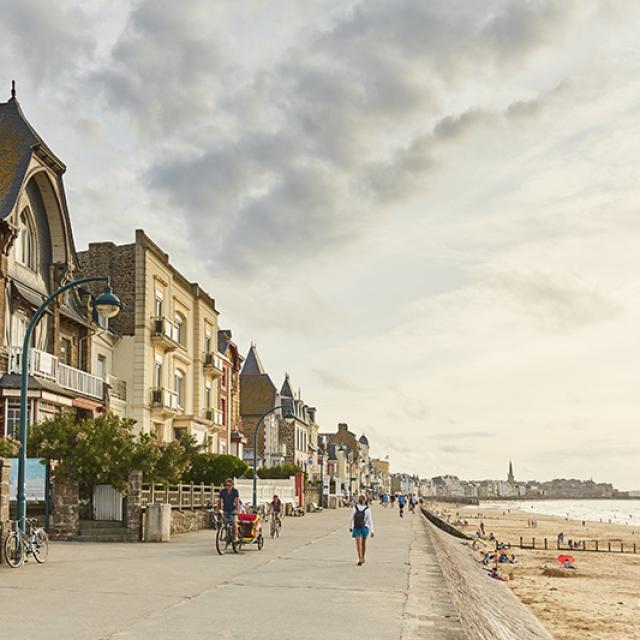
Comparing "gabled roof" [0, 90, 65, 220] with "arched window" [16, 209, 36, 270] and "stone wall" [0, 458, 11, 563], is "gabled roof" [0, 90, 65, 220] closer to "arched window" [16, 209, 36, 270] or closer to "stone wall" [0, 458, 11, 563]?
"arched window" [16, 209, 36, 270]

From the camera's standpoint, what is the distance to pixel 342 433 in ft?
506

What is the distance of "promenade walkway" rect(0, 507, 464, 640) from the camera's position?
Answer: 10336 mm

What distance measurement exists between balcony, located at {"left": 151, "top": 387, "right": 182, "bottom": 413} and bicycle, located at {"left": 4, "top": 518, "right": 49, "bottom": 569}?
21.8 meters

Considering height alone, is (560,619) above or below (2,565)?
below

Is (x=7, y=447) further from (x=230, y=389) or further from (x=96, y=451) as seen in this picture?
(x=230, y=389)

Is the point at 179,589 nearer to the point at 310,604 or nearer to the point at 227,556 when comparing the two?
the point at 310,604

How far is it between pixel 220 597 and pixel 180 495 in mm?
17237

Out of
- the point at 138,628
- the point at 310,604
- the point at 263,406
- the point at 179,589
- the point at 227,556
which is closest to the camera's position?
the point at 138,628

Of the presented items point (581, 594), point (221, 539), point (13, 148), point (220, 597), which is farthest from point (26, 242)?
point (581, 594)

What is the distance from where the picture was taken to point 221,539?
21344 millimetres

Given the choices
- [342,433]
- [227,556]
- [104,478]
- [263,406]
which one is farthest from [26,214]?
[342,433]

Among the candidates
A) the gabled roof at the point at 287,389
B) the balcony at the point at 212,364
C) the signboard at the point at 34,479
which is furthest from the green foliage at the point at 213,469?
the gabled roof at the point at 287,389

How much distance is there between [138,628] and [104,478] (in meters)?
14.7

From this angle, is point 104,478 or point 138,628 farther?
point 104,478
